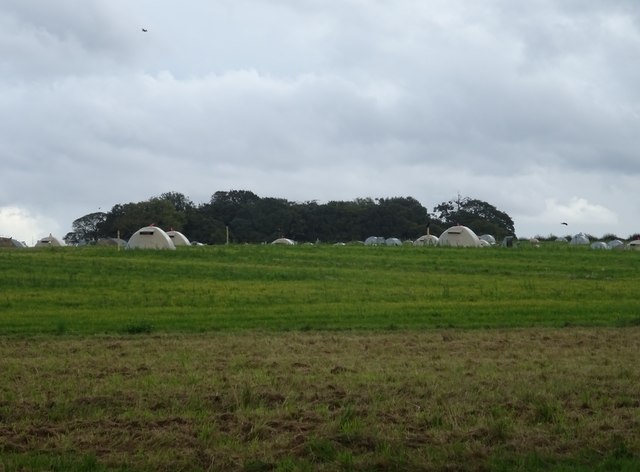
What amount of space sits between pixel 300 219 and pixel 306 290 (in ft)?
296

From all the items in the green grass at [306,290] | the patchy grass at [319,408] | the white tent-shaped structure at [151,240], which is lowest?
the patchy grass at [319,408]

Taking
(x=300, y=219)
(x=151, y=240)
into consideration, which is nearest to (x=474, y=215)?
(x=300, y=219)

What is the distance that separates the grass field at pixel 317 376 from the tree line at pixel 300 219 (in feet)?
263

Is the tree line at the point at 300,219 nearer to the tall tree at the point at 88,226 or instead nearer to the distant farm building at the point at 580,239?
the tall tree at the point at 88,226

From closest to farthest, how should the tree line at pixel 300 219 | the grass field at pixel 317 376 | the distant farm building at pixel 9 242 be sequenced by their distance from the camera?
the grass field at pixel 317 376 → the distant farm building at pixel 9 242 → the tree line at pixel 300 219

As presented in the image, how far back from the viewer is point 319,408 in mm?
12734

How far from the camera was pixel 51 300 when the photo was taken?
30734mm

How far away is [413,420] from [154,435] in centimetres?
328

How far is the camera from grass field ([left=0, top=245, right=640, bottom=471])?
1067cm

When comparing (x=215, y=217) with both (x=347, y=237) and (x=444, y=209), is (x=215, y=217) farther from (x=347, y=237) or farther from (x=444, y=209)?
(x=444, y=209)

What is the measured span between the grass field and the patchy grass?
4 centimetres

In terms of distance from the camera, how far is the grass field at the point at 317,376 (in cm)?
1067

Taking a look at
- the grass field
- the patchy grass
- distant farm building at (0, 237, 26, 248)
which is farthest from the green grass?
distant farm building at (0, 237, 26, 248)

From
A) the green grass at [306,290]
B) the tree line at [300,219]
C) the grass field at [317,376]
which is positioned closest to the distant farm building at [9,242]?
the tree line at [300,219]
